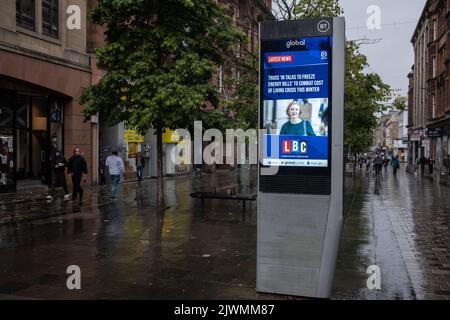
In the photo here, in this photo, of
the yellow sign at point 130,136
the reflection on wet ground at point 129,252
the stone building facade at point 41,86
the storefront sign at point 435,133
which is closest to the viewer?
the reflection on wet ground at point 129,252

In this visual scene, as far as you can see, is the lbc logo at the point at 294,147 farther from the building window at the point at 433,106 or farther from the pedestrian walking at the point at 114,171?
the building window at the point at 433,106

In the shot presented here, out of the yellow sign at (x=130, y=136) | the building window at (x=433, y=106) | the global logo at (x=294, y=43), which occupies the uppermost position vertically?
the building window at (x=433, y=106)

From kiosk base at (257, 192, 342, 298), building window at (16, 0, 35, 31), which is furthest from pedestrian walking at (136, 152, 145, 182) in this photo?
kiosk base at (257, 192, 342, 298)

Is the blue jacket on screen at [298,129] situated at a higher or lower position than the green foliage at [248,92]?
lower

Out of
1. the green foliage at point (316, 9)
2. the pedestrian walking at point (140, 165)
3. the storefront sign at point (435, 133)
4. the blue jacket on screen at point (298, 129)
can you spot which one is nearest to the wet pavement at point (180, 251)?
the blue jacket on screen at point (298, 129)

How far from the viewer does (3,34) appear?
637 inches

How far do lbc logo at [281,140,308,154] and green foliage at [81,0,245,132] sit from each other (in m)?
6.69

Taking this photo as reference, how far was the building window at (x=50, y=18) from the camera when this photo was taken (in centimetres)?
1877

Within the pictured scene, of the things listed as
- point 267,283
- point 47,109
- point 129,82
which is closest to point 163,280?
point 267,283

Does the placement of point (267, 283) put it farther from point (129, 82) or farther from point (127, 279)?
point (129, 82)

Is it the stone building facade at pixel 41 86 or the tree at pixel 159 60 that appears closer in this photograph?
the tree at pixel 159 60

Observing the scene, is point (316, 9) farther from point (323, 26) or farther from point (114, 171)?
point (323, 26)

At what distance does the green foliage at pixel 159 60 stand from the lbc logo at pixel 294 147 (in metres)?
6.69

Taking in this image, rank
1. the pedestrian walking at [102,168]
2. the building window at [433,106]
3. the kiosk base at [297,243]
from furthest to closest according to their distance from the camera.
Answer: the building window at [433,106] < the pedestrian walking at [102,168] < the kiosk base at [297,243]
